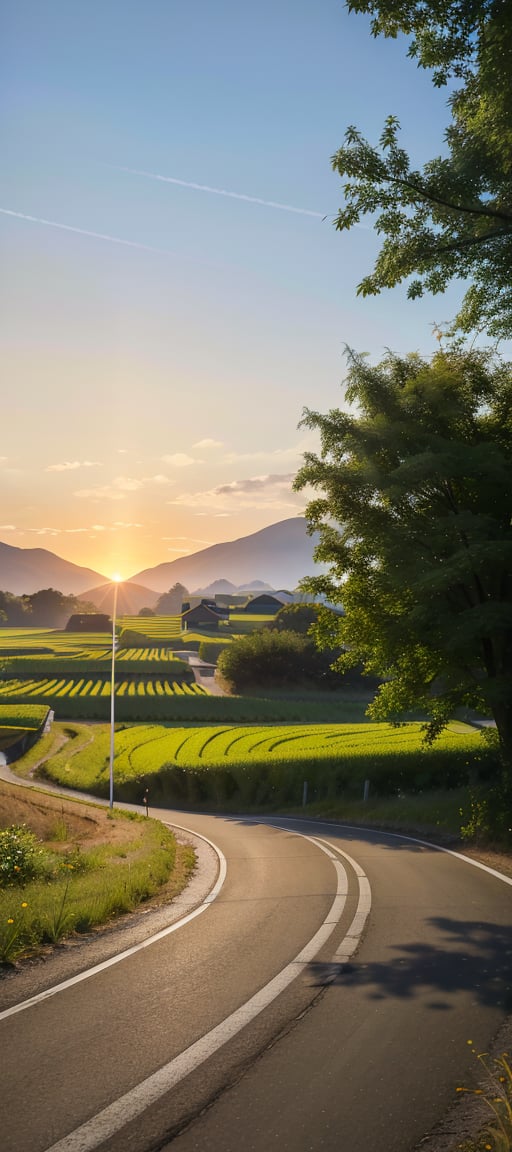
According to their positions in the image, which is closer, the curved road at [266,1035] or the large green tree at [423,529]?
the curved road at [266,1035]

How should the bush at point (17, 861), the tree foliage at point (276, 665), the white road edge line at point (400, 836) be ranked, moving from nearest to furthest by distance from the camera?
the bush at point (17, 861), the white road edge line at point (400, 836), the tree foliage at point (276, 665)

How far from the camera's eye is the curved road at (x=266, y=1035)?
4539mm

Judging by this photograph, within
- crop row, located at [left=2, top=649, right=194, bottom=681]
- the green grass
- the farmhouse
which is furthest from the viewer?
the farmhouse

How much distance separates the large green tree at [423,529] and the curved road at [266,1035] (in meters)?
8.33

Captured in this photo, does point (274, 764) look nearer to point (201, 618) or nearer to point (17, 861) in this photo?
point (17, 861)

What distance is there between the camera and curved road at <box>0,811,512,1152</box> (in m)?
4.54

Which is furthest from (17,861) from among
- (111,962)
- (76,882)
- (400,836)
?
(400,836)

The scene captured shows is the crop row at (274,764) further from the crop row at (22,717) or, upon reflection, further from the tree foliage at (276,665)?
the tree foliage at (276,665)

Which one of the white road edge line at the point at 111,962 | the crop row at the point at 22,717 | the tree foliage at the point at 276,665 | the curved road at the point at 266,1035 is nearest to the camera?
the curved road at the point at 266,1035

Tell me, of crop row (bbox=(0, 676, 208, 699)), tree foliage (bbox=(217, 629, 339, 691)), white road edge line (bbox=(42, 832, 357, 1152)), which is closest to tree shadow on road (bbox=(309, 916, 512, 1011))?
white road edge line (bbox=(42, 832, 357, 1152))

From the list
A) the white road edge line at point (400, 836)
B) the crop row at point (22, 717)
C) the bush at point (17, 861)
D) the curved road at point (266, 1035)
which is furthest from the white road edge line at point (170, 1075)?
the crop row at point (22, 717)

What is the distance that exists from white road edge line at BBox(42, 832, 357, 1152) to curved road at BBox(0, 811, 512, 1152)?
13mm

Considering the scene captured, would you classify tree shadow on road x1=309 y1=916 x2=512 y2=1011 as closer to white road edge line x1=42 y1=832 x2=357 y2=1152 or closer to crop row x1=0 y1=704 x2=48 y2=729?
white road edge line x1=42 y1=832 x2=357 y2=1152

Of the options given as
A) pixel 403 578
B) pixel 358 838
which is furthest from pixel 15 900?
pixel 358 838
